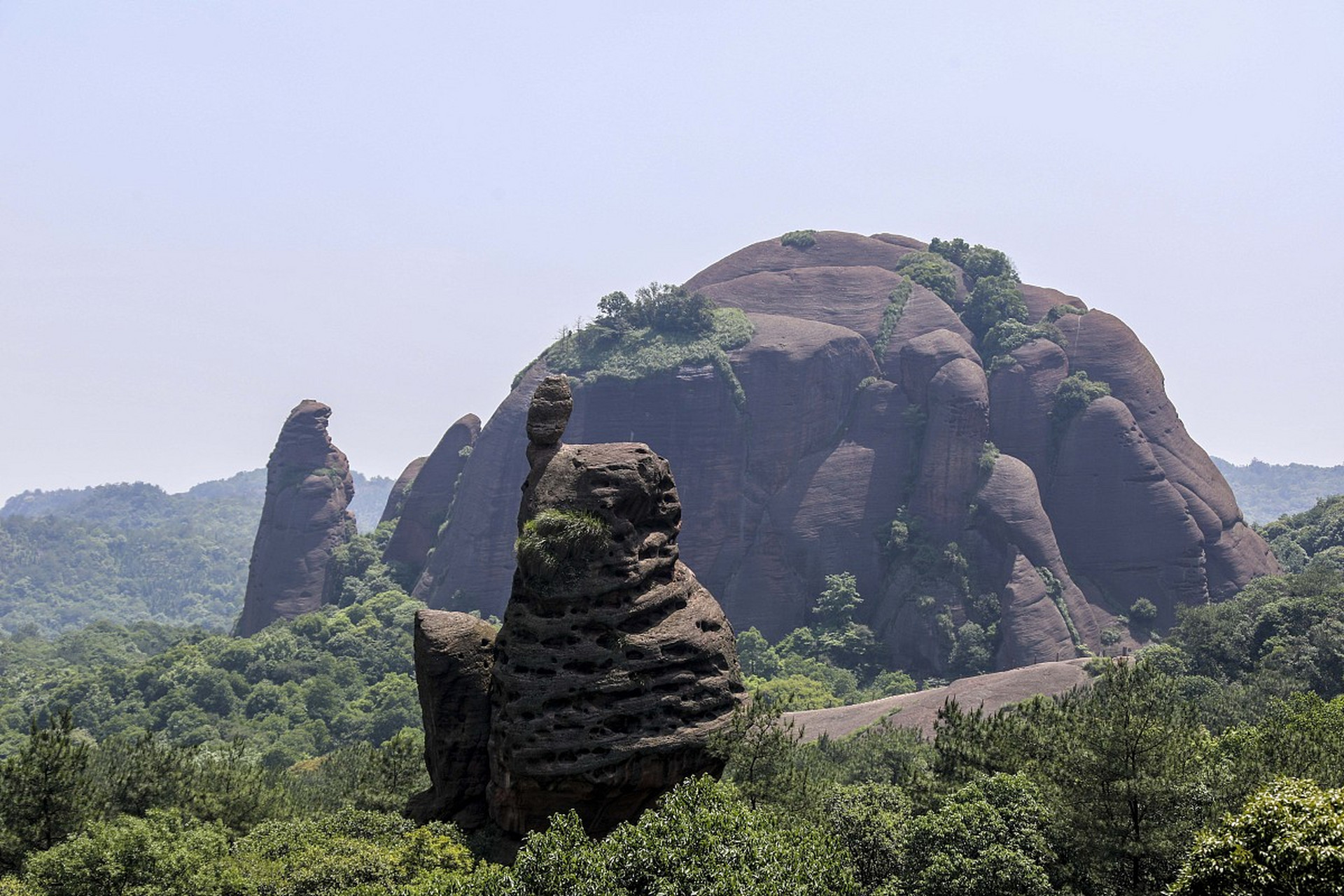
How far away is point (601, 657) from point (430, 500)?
7716 centimetres

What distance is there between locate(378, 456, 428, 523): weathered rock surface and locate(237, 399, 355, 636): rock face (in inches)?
243

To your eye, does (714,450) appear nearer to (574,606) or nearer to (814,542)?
(814,542)

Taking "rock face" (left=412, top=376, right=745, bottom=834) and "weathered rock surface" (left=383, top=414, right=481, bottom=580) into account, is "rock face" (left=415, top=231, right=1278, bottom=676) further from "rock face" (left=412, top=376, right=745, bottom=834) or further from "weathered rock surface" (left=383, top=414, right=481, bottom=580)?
"rock face" (left=412, top=376, right=745, bottom=834)

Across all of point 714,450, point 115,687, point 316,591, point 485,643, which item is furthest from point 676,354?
point 485,643

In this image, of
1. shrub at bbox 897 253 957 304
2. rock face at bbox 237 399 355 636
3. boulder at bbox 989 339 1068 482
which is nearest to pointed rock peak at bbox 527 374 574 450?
boulder at bbox 989 339 1068 482

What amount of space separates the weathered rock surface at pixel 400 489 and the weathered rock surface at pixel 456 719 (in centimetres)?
8259

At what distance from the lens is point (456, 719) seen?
26.9 meters

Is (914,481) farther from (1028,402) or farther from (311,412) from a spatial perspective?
(311,412)

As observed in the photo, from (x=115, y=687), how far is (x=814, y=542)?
167 ft

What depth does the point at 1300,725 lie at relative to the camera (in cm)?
2875

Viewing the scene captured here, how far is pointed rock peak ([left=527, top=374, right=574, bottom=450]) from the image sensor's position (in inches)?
1079

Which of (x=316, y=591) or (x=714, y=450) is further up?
(x=714, y=450)

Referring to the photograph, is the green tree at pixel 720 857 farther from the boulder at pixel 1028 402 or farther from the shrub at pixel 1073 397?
the shrub at pixel 1073 397

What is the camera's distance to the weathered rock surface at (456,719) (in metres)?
26.7
